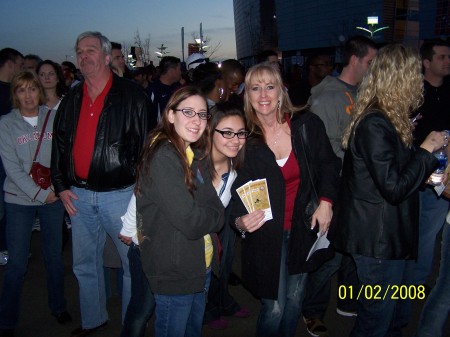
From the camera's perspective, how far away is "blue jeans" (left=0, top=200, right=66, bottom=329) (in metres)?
3.86

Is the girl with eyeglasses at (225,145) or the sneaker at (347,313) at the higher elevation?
the girl with eyeglasses at (225,145)

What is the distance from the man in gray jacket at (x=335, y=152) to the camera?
13.1ft

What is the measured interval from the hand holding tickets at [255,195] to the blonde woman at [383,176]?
551 millimetres

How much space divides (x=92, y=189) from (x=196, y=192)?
1398mm

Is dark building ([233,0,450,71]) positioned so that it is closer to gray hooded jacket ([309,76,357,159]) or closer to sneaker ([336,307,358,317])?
gray hooded jacket ([309,76,357,159])

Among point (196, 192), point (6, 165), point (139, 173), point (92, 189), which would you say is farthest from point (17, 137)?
point (196, 192)

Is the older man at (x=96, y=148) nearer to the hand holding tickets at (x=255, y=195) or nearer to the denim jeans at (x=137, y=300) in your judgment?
the denim jeans at (x=137, y=300)

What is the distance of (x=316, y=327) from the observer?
156 inches

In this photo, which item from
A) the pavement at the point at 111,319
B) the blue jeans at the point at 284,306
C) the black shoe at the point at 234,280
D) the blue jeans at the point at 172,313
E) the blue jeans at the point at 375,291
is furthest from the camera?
the black shoe at the point at 234,280

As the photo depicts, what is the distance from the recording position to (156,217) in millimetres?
2516

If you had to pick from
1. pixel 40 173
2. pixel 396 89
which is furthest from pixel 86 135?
pixel 396 89

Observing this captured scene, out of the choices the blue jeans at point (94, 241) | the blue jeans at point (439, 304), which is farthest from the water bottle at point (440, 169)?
the blue jeans at point (94, 241)

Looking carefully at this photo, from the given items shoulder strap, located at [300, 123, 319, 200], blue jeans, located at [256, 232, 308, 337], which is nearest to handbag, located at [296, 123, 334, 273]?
shoulder strap, located at [300, 123, 319, 200]

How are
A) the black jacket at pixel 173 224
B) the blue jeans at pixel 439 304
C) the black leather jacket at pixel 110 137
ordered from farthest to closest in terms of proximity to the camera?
the black leather jacket at pixel 110 137, the blue jeans at pixel 439 304, the black jacket at pixel 173 224
